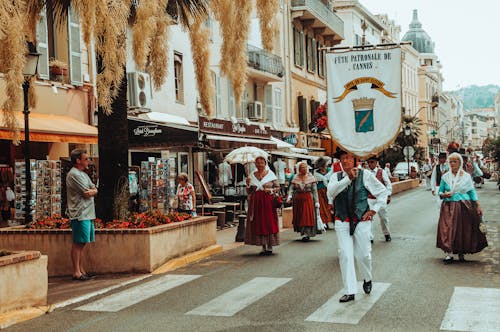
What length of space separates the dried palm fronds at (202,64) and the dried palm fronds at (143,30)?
128 inches

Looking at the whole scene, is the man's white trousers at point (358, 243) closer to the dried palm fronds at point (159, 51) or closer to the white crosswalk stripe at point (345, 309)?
the white crosswalk stripe at point (345, 309)

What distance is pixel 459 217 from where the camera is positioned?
11.4 m

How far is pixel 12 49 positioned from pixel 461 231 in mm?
7073

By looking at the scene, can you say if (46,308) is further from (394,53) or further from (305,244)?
(394,53)

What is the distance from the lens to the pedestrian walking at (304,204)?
48.9ft

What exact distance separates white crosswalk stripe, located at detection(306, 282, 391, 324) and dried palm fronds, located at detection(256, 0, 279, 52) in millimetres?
4496

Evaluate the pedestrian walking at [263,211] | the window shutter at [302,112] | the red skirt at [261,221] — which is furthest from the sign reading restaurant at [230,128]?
the window shutter at [302,112]

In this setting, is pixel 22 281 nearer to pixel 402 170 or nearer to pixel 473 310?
pixel 473 310

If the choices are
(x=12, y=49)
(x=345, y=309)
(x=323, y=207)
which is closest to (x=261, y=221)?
(x=323, y=207)

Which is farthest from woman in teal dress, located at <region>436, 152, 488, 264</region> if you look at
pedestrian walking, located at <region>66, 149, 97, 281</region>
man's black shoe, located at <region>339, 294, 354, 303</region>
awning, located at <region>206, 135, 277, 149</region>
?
awning, located at <region>206, 135, 277, 149</region>

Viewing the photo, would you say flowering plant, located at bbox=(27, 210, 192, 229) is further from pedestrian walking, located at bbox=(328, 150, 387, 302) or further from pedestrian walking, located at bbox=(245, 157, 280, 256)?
pedestrian walking, located at bbox=(328, 150, 387, 302)

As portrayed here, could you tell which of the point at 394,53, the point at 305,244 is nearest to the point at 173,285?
the point at 305,244

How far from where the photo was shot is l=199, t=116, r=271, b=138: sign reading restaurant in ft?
63.2

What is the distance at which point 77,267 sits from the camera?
1046cm
